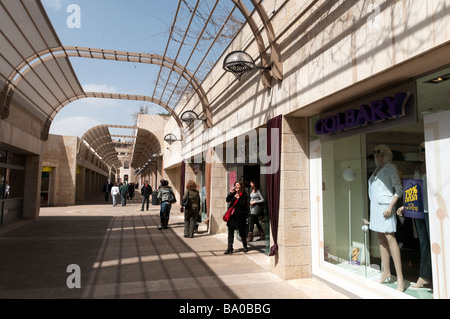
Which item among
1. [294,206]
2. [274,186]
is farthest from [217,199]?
[294,206]

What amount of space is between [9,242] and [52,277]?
387 cm

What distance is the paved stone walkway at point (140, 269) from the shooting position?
417 centimetres

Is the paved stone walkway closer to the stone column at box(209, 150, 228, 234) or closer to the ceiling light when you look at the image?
the stone column at box(209, 150, 228, 234)

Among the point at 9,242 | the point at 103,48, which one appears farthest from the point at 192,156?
the point at 9,242

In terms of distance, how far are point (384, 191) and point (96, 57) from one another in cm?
925

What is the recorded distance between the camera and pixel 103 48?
9.45m

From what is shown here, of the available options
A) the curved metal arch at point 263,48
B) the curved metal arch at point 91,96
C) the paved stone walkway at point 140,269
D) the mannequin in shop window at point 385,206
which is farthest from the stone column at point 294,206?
the curved metal arch at point 91,96

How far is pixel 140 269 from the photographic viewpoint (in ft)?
17.3

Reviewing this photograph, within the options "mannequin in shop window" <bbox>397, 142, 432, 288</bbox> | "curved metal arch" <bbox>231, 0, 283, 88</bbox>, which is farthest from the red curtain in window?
"mannequin in shop window" <bbox>397, 142, 432, 288</bbox>

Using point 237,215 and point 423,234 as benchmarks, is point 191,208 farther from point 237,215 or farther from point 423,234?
point 423,234

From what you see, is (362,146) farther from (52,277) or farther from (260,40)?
(52,277)

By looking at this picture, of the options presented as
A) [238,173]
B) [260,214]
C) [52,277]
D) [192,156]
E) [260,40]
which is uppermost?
[260,40]

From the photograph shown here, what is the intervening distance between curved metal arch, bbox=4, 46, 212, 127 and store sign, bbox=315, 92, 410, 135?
5.61 m

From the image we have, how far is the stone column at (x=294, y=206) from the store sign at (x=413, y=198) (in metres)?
1.60
